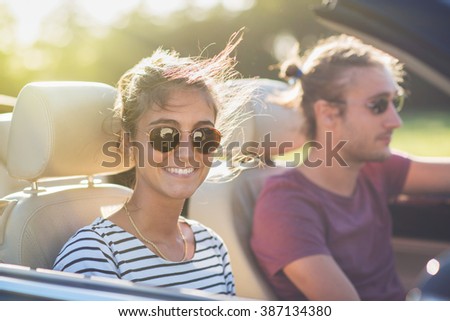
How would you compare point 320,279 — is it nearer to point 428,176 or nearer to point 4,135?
point 428,176

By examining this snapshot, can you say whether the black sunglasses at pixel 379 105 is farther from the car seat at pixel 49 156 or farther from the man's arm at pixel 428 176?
the car seat at pixel 49 156

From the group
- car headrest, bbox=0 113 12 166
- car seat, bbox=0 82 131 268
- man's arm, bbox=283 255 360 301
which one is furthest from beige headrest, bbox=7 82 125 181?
man's arm, bbox=283 255 360 301

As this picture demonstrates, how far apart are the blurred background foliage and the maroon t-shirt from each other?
1.61 feet

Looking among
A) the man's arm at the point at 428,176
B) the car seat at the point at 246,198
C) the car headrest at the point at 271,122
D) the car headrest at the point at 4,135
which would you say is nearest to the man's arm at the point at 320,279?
the car seat at the point at 246,198

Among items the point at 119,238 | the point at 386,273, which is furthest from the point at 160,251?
the point at 386,273

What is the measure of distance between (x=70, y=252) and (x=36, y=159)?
370 mm

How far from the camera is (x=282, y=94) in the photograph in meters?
2.96

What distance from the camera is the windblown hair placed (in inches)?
113

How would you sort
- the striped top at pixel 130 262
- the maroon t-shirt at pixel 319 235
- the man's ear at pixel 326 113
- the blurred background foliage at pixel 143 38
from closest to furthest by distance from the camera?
1. the striped top at pixel 130 262
2. the maroon t-shirt at pixel 319 235
3. the man's ear at pixel 326 113
4. the blurred background foliage at pixel 143 38

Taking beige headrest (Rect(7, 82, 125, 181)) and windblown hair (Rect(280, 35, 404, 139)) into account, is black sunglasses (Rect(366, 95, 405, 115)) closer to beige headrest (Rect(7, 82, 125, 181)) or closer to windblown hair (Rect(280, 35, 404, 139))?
windblown hair (Rect(280, 35, 404, 139))

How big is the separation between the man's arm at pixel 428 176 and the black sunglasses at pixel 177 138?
1518 mm

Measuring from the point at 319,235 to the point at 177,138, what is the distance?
887 mm

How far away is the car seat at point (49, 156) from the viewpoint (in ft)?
6.79
